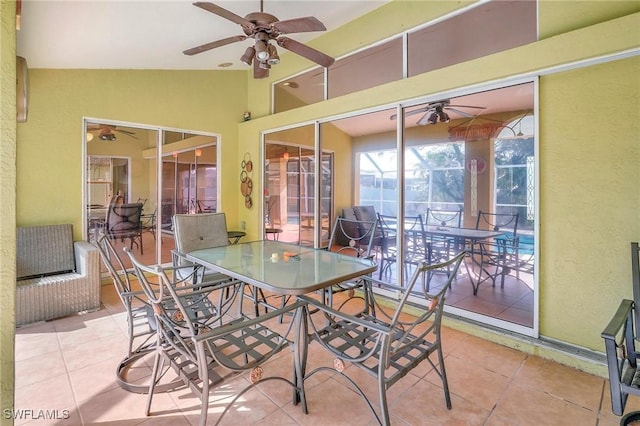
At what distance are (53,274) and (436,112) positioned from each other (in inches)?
181

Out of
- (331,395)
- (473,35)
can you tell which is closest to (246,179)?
(473,35)

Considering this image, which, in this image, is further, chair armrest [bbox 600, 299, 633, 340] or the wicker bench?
the wicker bench

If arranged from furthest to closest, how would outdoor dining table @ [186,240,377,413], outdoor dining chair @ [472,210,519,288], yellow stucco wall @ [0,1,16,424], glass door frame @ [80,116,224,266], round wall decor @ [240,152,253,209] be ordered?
round wall decor @ [240,152,253,209] < glass door frame @ [80,116,224,266] < outdoor dining chair @ [472,210,519,288] < outdoor dining table @ [186,240,377,413] < yellow stucco wall @ [0,1,16,424]

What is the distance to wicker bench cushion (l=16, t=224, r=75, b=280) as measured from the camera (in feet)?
10.6

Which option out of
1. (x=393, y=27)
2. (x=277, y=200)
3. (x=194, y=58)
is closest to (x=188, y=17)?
(x=194, y=58)

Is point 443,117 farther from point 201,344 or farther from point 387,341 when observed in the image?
point 201,344

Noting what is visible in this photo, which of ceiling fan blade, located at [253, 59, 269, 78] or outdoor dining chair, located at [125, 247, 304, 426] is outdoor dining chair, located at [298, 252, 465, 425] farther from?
ceiling fan blade, located at [253, 59, 269, 78]

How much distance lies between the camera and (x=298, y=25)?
2281mm

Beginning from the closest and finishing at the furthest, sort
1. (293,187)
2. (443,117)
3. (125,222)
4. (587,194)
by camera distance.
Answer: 1. (587,194)
2. (443,117)
3. (125,222)
4. (293,187)

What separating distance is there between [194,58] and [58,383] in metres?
3.91

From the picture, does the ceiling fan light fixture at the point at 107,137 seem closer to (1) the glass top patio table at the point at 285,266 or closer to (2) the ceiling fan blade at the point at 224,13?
(1) the glass top patio table at the point at 285,266

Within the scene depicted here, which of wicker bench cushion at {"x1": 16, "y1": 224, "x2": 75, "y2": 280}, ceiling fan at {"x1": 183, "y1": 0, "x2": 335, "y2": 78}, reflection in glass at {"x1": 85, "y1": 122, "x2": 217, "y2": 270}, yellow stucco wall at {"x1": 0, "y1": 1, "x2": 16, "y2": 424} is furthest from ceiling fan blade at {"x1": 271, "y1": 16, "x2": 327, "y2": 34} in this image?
wicker bench cushion at {"x1": 16, "y1": 224, "x2": 75, "y2": 280}

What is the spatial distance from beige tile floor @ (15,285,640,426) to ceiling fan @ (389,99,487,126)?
239 centimetres

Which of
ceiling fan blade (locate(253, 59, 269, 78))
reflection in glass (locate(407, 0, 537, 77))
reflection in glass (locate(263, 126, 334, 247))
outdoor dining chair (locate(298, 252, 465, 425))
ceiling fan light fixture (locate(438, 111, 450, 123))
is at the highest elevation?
reflection in glass (locate(407, 0, 537, 77))
